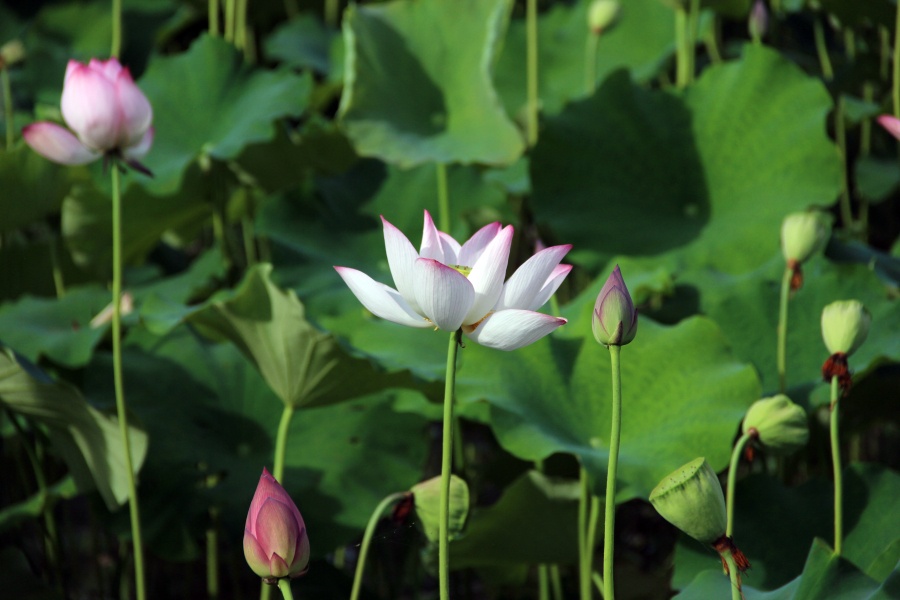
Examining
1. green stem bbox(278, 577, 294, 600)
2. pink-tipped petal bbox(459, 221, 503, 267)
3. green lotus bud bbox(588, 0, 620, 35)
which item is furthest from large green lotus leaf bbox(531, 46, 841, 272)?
green stem bbox(278, 577, 294, 600)

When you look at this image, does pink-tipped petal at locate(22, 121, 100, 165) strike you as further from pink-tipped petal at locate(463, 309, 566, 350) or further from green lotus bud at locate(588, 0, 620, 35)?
green lotus bud at locate(588, 0, 620, 35)

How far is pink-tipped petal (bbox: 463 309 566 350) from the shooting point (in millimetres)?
639

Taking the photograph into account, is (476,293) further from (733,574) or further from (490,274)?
(733,574)

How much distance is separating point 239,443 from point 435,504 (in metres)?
0.58

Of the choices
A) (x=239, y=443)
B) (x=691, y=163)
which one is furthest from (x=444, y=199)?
(x=239, y=443)

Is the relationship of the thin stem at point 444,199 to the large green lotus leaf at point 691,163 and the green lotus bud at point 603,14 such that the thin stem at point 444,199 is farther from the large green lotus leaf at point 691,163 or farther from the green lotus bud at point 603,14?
the green lotus bud at point 603,14

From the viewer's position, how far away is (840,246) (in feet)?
5.00

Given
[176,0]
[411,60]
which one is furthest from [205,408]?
[176,0]

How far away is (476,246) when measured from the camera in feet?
2.39

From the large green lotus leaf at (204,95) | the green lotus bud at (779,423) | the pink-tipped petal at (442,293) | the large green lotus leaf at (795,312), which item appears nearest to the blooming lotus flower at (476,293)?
the pink-tipped petal at (442,293)

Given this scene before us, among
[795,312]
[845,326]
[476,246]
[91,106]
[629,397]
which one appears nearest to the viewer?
[476,246]

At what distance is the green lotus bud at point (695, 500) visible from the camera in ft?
2.10

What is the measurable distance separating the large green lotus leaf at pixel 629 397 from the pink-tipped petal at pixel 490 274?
0.39m

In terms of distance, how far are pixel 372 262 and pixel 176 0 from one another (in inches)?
55.2
